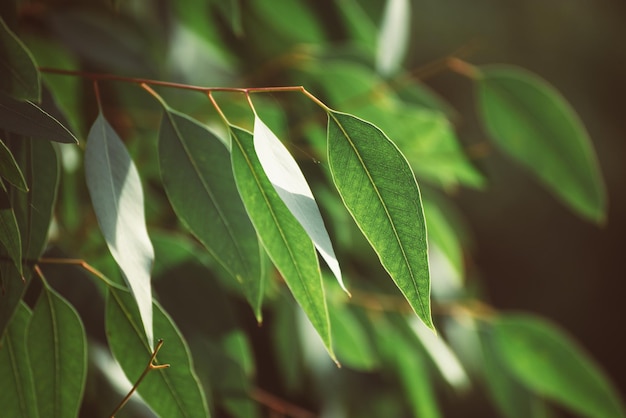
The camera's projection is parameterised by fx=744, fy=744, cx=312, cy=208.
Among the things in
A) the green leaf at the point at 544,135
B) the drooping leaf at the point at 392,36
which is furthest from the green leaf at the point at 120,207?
the green leaf at the point at 544,135

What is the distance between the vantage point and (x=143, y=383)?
1.22 feet

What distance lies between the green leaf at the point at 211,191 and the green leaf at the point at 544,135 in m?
0.36

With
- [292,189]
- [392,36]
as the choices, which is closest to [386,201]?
[292,189]

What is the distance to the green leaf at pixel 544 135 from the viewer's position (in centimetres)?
65

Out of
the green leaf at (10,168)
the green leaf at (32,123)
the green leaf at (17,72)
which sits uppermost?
the green leaf at (17,72)

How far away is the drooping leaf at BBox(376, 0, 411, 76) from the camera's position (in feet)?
2.08

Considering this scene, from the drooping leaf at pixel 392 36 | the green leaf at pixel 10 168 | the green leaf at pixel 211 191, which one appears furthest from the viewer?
the drooping leaf at pixel 392 36

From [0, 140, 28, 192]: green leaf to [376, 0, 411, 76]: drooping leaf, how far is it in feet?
1.31

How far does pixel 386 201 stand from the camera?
1.08ft

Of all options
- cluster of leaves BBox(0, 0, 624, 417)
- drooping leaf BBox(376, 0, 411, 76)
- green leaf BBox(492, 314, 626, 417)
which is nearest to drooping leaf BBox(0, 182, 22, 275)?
cluster of leaves BBox(0, 0, 624, 417)

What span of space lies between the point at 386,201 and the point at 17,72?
19 cm

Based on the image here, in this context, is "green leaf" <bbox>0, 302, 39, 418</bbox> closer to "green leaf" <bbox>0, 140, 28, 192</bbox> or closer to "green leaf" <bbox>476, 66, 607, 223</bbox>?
"green leaf" <bbox>0, 140, 28, 192</bbox>

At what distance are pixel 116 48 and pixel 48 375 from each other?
397mm

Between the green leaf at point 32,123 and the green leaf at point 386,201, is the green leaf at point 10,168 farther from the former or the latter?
the green leaf at point 386,201
